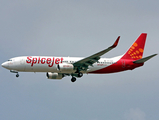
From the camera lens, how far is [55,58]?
2490 inches

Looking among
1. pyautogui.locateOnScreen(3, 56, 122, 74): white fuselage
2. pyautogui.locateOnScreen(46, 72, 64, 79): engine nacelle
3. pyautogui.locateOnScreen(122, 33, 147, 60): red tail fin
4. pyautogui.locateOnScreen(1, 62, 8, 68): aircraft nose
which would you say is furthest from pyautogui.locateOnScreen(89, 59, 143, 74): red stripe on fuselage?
pyautogui.locateOnScreen(1, 62, 8, 68): aircraft nose

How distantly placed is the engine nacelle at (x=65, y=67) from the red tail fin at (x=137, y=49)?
12.1m

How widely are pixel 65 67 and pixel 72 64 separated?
1.64 metres

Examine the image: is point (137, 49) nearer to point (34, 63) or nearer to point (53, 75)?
point (53, 75)

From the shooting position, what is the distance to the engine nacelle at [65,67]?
203ft

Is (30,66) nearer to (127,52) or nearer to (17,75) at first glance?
(17,75)

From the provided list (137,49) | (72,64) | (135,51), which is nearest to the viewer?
(72,64)

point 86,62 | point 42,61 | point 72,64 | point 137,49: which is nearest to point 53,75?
point 72,64

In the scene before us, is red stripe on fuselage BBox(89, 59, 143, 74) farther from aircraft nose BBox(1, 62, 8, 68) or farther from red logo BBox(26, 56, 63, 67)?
aircraft nose BBox(1, 62, 8, 68)

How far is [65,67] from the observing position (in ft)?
203

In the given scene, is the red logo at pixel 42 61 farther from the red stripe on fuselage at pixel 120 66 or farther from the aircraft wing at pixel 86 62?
the red stripe on fuselage at pixel 120 66

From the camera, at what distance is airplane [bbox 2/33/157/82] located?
6172cm

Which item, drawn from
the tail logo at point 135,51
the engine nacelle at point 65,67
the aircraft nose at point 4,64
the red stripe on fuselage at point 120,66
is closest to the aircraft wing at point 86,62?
the engine nacelle at point 65,67

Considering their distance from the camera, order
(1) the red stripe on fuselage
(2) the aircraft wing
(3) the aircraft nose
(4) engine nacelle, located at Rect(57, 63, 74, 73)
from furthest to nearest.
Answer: (1) the red stripe on fuselage < (3) the aircraft nose < (4) engine nacelle, located at Rect(57, 63, 74, 73) < (2) the aircraft wing
